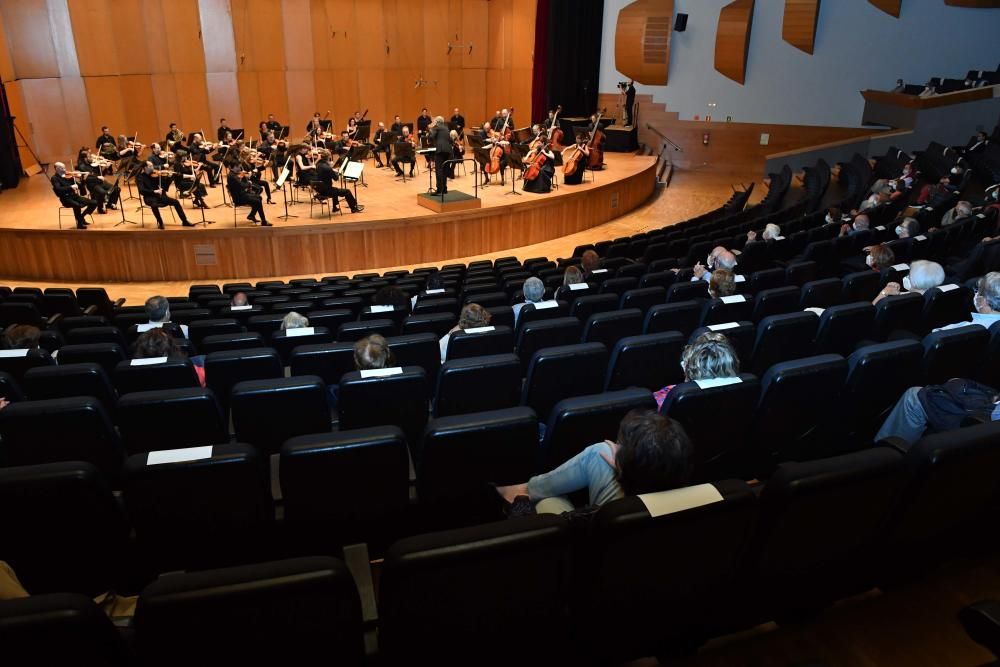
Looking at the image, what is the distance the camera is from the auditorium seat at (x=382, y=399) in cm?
304

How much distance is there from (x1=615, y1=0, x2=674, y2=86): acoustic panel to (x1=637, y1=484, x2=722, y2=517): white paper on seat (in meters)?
18.8

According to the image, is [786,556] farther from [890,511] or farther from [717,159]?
[717,159]

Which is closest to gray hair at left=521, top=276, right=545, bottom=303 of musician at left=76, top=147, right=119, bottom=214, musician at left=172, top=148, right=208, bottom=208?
musician at left=172, top=148, right=208, bottom=208

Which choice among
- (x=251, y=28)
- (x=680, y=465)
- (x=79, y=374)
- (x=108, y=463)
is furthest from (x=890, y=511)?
(x=251, y=28)

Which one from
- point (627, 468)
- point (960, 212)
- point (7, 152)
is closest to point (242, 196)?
point (7, 152)

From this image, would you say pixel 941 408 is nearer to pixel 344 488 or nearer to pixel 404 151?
pixel 344 488

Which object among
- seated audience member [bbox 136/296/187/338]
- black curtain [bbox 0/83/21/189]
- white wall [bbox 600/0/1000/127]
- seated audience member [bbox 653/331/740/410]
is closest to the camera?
seated audience member [bbox 653/331/740/410]

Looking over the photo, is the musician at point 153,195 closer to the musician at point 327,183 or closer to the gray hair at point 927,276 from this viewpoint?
the musician at point 327,183

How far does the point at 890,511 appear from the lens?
2.03 metres

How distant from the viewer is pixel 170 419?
2.88 m

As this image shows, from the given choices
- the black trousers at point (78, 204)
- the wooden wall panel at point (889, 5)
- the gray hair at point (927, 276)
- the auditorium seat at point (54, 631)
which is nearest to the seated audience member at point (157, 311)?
the auditorium seat at point (54, 631)

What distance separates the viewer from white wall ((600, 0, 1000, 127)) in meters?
16.3

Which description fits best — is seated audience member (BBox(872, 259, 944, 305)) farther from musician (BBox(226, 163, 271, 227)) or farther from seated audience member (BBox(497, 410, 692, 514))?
musician (BBox(226, 163, 271, 227))

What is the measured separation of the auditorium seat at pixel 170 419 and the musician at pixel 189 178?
337 inches
